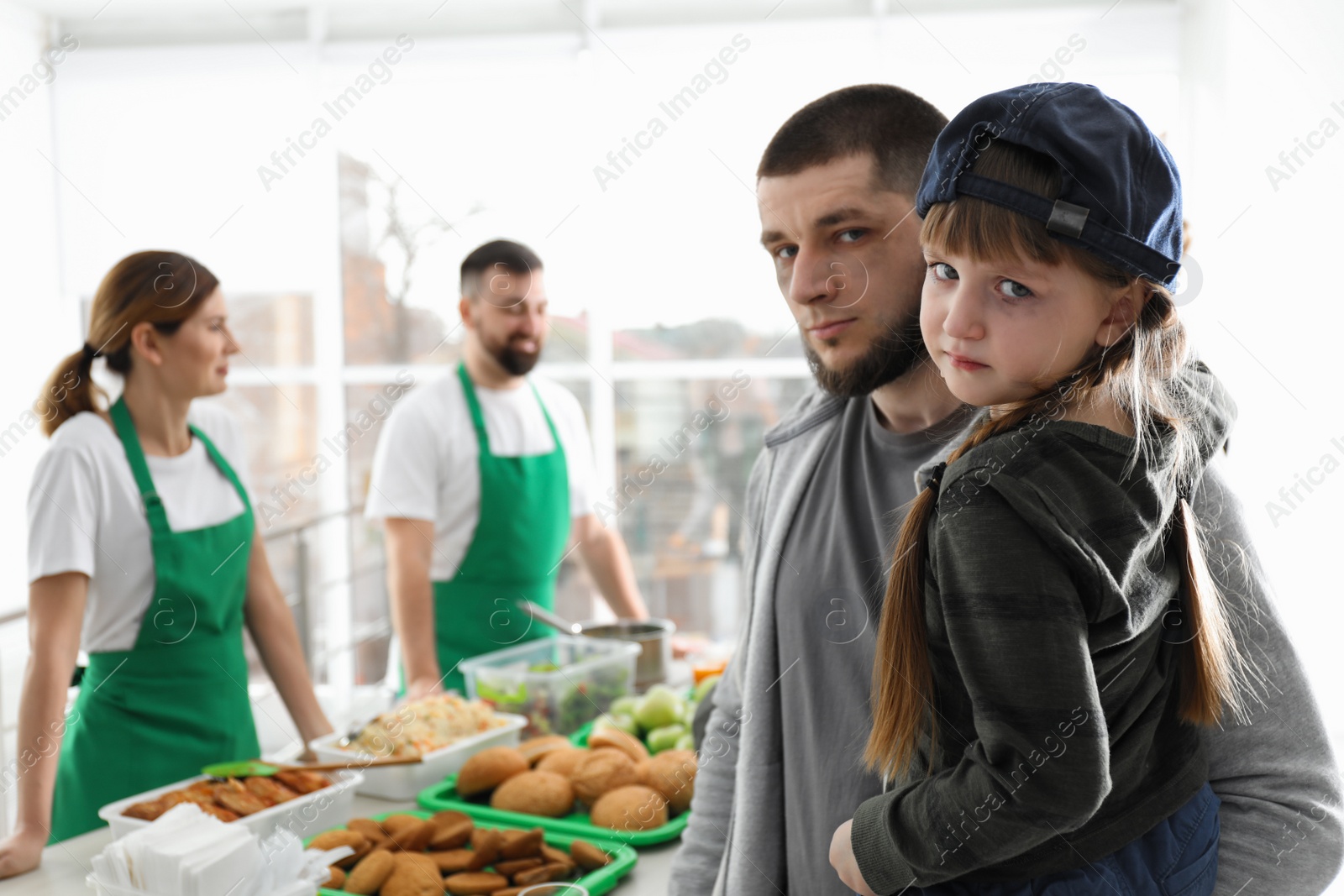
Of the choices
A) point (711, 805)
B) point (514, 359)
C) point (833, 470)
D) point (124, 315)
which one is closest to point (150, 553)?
point (124, 315)

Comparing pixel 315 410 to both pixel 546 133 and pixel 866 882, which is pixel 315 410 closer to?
pixel 546 133

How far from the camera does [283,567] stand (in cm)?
414

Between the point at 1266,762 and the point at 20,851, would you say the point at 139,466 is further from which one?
the point at 1266,762

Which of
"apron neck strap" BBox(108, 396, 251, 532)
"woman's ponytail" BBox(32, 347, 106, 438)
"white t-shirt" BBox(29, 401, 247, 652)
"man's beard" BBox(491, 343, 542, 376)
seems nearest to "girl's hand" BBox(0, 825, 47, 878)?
"white t-shirt" BBox(29, 401, 247, 652)

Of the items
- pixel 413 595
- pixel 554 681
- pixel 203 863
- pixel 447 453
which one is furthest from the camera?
pixel 447 453

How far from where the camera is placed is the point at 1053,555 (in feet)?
2.02

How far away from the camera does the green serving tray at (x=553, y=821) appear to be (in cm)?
128

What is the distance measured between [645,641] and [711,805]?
0.87m

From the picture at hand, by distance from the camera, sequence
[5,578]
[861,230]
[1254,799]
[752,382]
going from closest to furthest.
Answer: [1254,799], [861,230], [5,578], [752,382]

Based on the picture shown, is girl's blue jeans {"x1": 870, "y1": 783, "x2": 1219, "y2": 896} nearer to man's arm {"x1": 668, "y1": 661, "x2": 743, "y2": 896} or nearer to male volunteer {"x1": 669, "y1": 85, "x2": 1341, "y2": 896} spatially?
male volunteer {"x1": 669, "y1": 85, "x2": 1341, "y2": 896}

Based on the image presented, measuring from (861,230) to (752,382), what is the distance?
3.13 meters

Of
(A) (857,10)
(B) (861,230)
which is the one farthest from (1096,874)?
(A) (857,10)

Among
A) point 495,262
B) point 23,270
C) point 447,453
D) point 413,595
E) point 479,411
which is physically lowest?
point 413,595

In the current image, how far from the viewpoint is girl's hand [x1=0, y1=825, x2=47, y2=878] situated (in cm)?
125
